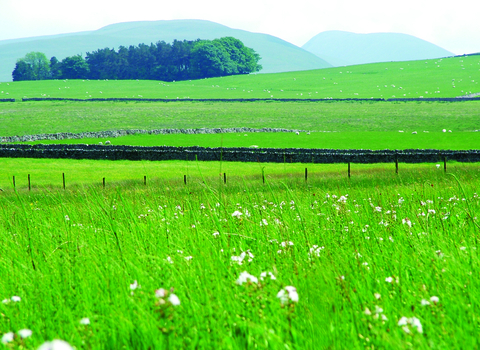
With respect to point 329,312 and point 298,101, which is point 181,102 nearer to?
point 298,101

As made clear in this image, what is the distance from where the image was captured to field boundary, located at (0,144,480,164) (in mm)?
36500

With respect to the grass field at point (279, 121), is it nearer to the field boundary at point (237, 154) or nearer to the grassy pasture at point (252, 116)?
the grassy pasture at point (252, 116)

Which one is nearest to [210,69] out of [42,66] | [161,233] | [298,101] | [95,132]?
[42,66]

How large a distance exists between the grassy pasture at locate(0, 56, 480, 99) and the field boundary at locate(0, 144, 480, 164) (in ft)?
212

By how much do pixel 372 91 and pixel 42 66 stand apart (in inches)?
4723

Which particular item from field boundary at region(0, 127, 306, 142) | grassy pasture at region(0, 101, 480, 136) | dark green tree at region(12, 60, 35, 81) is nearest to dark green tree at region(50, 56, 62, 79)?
dark green tree at region(12, 60, 35, 81)

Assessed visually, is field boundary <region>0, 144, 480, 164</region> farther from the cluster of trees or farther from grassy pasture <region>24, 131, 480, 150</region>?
the cluster of trees

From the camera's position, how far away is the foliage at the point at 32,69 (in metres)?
166

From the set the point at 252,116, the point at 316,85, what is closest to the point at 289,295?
the point at 252,116

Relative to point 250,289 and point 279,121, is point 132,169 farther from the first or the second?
point 279,121

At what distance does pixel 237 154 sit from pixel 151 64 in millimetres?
136089

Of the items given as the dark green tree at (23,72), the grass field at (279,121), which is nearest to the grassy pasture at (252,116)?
the grass field at (279,121)

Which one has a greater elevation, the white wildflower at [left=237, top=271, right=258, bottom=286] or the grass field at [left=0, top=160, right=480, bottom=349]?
the white wildflower at [left=237, top=271, right=258, bottom=286]

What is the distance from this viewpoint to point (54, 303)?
148 inches
